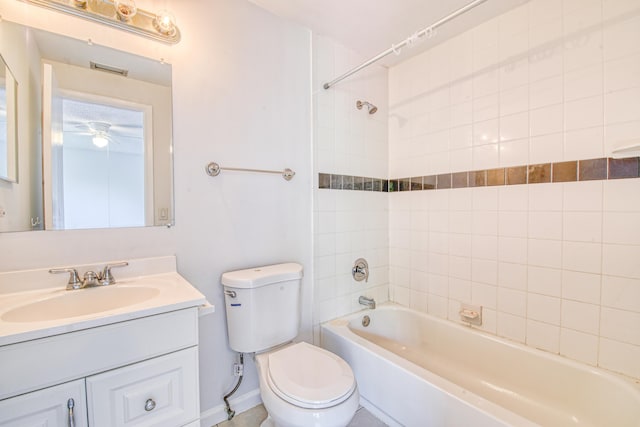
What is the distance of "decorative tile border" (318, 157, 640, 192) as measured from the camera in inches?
52.8

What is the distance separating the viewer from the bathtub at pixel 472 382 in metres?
1.22

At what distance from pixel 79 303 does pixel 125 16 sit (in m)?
1.22

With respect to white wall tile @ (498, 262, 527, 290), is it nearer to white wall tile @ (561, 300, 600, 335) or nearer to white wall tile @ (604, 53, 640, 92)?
white wall tile @ (561, 300, 600, 335)

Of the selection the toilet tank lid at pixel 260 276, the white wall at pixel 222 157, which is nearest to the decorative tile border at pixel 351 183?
the white wall at pixel 222 157

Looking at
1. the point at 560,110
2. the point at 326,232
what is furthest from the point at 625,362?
the point at 326,232

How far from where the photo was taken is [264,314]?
147 cm

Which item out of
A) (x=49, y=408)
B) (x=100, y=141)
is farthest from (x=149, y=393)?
(x=100, y=141)

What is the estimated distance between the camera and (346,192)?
2.06 m

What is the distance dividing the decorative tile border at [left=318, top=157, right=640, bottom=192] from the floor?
1.38m

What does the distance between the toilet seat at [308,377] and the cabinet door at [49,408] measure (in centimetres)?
65

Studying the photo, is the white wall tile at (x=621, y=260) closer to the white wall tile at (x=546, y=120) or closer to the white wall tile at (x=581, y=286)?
the white wall tile at (x=581, y=286)

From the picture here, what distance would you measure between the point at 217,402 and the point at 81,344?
0.96 metres

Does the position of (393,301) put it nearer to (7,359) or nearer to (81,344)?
(81,344)

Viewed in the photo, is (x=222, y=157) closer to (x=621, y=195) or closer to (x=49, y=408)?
(x=49, y=408)
